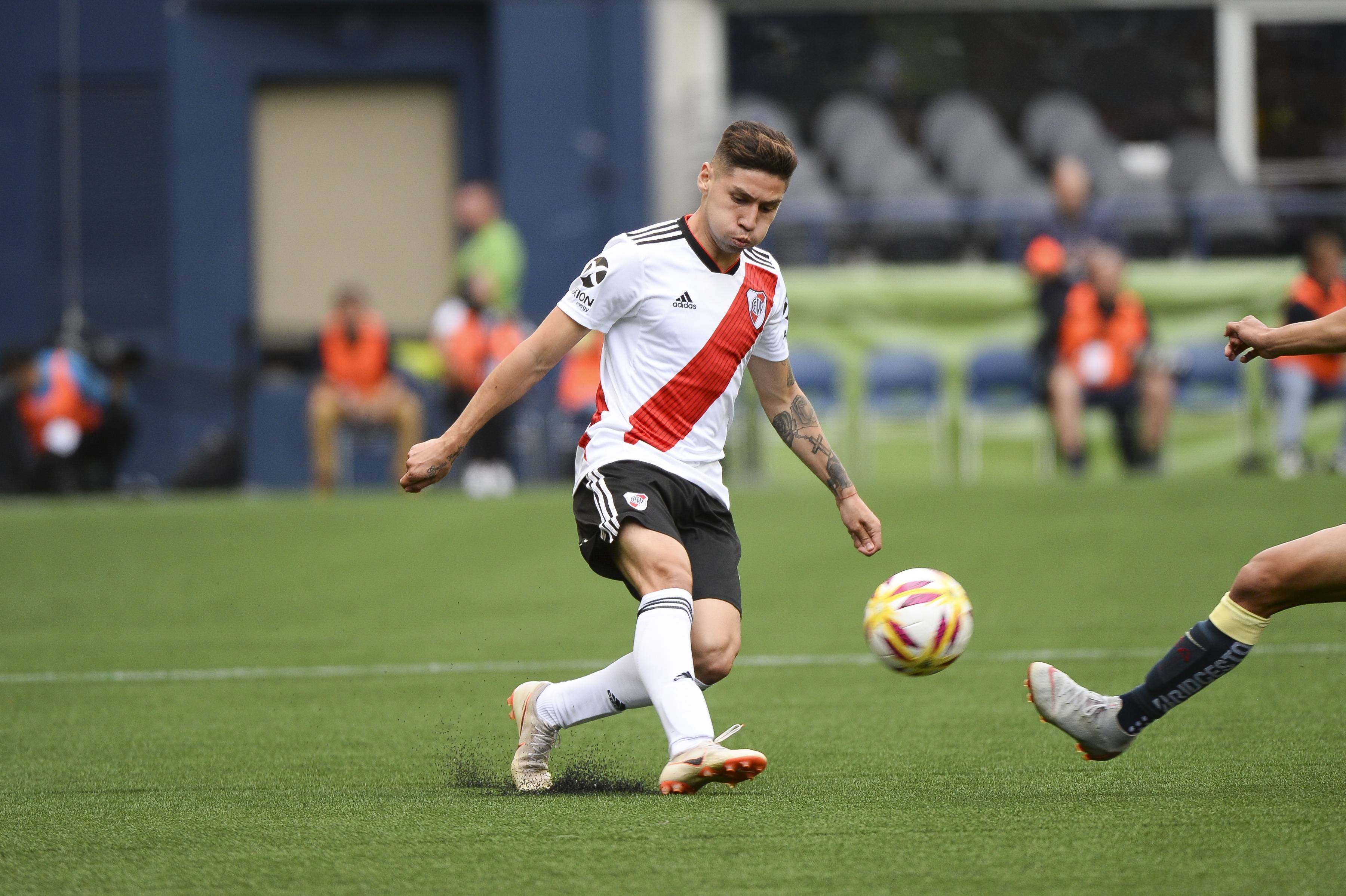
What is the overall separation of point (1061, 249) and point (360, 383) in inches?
250

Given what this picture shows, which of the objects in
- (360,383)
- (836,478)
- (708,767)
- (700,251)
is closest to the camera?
(708,767)

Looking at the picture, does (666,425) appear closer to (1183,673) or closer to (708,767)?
(708,767)

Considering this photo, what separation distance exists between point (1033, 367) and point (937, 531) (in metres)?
3.92

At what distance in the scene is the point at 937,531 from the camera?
11.9 m

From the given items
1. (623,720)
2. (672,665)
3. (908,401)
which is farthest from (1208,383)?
(672,665)

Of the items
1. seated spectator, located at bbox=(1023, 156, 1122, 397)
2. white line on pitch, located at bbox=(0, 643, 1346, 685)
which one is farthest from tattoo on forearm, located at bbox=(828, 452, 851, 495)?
seated spectator, located at bbox=(1023, 156, 1122, 397)

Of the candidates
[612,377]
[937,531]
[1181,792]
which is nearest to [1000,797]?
[1181,792]

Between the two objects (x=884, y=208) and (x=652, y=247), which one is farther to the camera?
(x=884, y=208)

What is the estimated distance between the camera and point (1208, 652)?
462 cm

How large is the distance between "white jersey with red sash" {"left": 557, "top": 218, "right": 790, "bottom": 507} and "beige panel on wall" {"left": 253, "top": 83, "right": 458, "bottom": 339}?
15.7 meters

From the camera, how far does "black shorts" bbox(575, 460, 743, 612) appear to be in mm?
4770

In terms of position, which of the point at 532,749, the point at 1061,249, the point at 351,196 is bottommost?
the point at 532,749

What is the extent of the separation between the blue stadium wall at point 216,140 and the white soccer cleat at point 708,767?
14.9 metres

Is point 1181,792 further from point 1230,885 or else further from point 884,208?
point 884,208
